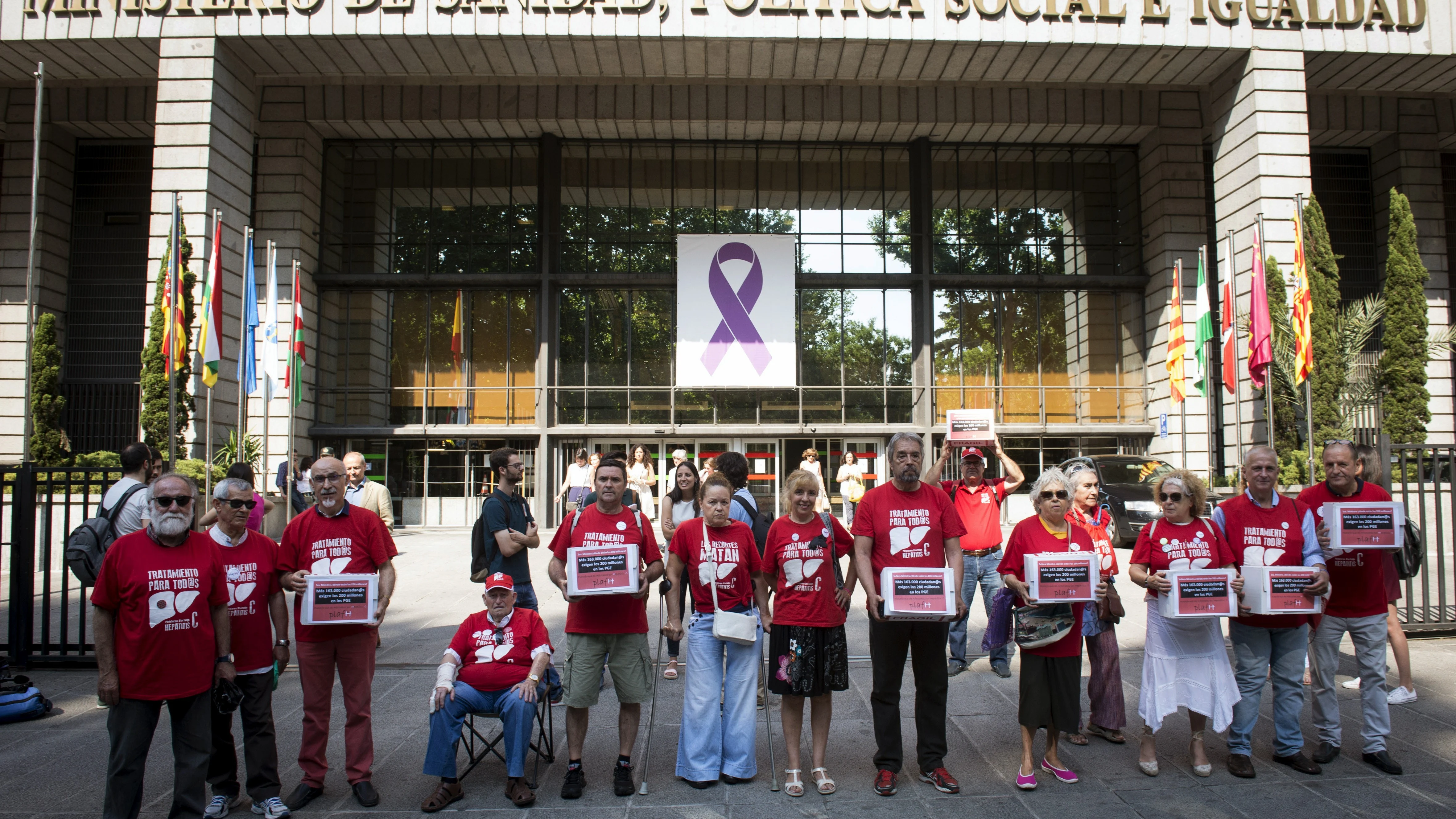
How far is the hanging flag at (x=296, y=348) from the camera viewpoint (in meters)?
17.7

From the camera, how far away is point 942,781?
16.0 feet

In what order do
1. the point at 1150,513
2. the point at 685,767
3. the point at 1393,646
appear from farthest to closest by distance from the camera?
the point at 1150,513
the point at 1393,646
the point at 685,767

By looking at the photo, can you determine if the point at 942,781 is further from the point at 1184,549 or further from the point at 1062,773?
the point at 1184,549

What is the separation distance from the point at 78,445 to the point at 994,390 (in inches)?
919

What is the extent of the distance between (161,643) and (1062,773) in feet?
16.3

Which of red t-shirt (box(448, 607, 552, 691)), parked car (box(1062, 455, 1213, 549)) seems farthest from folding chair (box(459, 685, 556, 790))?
parked car (box(1062, 455, 1213, 549))

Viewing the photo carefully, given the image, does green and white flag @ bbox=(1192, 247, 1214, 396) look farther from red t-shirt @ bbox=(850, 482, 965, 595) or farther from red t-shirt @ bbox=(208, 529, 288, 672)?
red t-shirt @ bbox=(208, 529, 288, 672)

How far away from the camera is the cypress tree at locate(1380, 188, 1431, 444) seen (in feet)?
57.0

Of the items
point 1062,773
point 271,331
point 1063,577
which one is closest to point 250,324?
point 271,331

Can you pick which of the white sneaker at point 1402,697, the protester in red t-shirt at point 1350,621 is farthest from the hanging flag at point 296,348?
the white sneaker at point 1402,697

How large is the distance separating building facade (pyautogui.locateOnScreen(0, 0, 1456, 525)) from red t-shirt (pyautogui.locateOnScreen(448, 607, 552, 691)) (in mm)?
15794

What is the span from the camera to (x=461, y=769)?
529 cm

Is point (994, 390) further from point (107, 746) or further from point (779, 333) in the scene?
point (107, 746)

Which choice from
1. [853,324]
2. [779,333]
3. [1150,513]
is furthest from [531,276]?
[1150,513]
